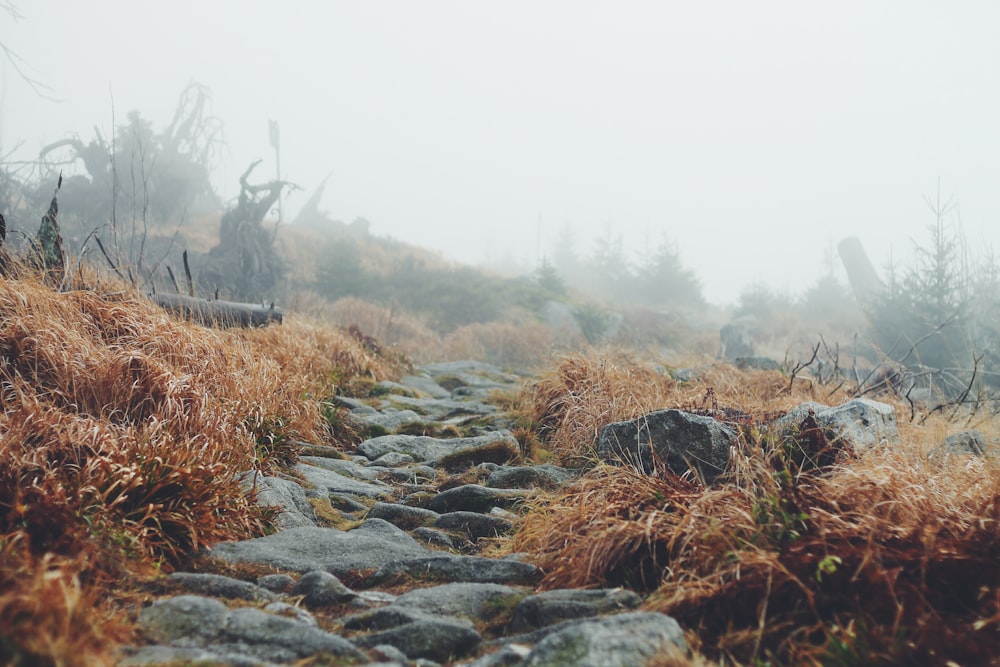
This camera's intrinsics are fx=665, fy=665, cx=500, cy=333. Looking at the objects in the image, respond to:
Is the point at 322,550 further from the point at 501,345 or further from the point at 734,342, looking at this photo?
the point at 734,342

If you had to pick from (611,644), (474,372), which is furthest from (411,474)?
(474,372)

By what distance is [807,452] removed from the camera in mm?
3676

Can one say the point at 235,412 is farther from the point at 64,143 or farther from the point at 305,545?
the point at 64,143

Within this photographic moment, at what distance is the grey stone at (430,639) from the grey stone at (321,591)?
37 centimetres

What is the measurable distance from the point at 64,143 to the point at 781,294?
118 feet

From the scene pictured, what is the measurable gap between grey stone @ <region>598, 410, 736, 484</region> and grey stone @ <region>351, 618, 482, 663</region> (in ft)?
5.75

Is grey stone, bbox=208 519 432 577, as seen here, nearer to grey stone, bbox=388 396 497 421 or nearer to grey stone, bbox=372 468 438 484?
grey stone, bbox=372 468 438 484

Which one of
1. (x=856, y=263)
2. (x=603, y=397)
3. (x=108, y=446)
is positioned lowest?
(x=108, y=446)

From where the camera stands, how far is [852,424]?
157 inches

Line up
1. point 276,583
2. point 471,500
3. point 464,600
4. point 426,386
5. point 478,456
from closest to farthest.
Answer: point 464,600
point 276,583
point 471,500
point 478,456
point 426,386

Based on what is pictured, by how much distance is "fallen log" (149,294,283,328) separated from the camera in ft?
23.5

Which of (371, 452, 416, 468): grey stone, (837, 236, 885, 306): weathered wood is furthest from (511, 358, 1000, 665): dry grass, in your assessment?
(837, 236, 885, 306): weathered wood

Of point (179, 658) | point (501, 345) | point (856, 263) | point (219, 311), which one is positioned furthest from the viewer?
point (856, 263)

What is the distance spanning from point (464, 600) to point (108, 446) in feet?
6.13
